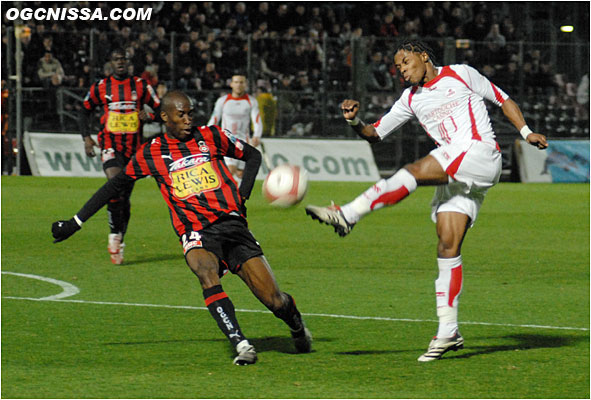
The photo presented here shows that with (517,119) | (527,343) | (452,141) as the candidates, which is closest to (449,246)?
(452,141)

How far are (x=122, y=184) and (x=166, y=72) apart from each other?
691 inches

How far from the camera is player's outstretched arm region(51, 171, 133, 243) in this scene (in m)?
7.12

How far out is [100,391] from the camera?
19.9 feet

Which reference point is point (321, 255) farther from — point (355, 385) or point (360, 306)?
point (355, 385)

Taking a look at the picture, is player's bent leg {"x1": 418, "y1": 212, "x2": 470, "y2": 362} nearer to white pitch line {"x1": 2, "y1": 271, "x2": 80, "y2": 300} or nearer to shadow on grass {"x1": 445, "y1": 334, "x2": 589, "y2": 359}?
shadow on grass {"x1": 445, "y1": 334, "x2": 589, "y2": 359}

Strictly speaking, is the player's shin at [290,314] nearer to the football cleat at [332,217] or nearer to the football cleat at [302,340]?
the football cleat at [302,340]

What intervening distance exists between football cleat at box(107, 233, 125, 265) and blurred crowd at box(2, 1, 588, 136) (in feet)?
41.0

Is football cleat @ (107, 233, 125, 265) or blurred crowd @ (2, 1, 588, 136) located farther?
blurred crowd @ (2, 1, 588, 136)

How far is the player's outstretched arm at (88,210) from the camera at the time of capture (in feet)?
23.4

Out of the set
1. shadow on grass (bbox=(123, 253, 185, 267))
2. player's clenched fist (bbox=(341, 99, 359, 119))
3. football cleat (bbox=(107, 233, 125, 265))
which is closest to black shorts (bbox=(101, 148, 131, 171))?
football cleat (bbox=(107, 233, 125, 265))

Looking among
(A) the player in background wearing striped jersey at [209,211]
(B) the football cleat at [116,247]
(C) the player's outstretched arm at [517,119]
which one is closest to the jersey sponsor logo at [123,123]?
(B) the football cleat at [116,247]

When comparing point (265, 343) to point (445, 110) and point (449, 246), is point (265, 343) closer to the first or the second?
point (449, 246)

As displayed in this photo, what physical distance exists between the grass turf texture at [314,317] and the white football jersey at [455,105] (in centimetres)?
150

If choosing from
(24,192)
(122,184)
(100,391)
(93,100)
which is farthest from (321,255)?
(24,192)
